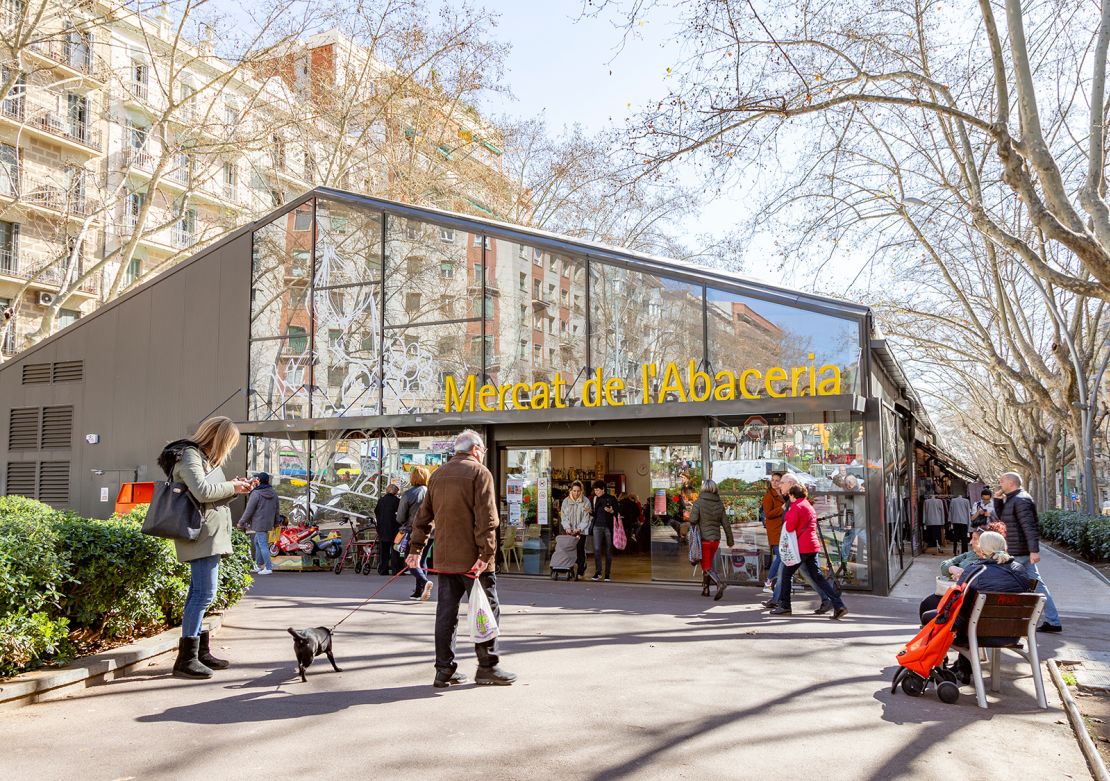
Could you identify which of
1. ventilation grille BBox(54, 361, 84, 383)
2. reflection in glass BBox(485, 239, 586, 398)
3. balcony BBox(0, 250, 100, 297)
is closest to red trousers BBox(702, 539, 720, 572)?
reflection in glass BBox(485, 239, 586, 398)

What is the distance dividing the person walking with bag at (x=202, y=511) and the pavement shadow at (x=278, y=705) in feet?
2.43

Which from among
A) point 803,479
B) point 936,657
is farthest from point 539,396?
point 936,657

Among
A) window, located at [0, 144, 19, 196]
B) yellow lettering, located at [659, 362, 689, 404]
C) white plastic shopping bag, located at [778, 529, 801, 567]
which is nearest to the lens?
white plastic shopping bag, located at [778, 529, 801, 567]

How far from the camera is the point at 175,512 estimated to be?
6.07 metres

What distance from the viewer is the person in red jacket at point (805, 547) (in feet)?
32.2

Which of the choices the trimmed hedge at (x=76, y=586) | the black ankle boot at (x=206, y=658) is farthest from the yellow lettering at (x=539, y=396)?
the black ankle boot at (x=206, y=658)

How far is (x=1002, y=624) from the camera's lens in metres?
6.12

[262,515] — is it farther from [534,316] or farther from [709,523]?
[709,523]

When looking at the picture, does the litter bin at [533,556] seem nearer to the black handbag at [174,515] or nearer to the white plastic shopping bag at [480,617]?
the white plastic shopping bag at [480,617]

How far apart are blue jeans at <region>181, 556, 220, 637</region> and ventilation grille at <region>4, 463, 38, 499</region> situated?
16150 millimetres

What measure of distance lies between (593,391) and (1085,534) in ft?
44.1

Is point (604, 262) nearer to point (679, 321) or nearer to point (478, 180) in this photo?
point (679, 321)

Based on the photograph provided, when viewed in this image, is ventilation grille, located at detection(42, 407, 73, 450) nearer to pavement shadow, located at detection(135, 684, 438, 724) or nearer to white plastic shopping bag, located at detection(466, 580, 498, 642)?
pavement shadow, located at detection(135, 684, 438, 724)

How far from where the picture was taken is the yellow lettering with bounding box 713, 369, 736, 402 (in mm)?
12703
